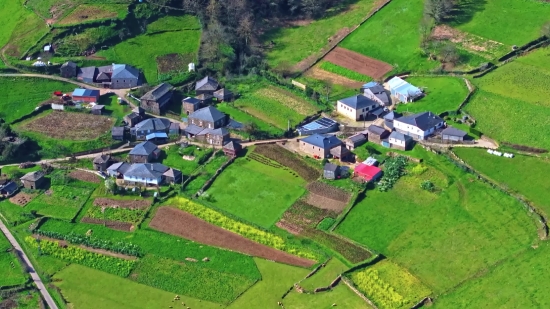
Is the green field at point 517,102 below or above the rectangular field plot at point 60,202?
above

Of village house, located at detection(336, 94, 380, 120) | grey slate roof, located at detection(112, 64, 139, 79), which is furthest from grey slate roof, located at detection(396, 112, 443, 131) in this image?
grey slate roof, located at detection(112, 64, 139, 79)

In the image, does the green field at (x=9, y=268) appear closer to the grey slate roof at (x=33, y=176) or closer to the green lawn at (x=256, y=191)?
the grey slate roof at (x=33, y=176)

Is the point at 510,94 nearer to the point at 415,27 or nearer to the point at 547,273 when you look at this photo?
the point at 415,27

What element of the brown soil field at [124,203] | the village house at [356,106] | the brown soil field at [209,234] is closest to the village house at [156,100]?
the brown soil field at [124,203]

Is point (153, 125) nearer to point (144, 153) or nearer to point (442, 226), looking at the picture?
point (144, 153)

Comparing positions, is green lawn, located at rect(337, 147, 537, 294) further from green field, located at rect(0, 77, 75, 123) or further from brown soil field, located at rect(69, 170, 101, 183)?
green field, located at rect(0, 77, 75, 123)

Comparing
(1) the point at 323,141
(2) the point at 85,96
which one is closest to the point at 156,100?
(2) the point at 85,96

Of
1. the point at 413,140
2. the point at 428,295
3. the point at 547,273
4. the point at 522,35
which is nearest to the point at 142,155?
the point at 413,140
